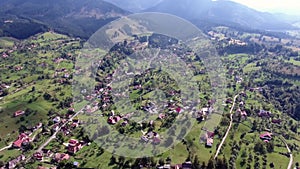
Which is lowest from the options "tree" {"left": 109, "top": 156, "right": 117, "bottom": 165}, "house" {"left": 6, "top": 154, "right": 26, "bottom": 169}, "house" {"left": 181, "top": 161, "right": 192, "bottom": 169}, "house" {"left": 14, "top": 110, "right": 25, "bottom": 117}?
"house" {"left": 14, "top": 110, "right": 25, "bottom": 117}

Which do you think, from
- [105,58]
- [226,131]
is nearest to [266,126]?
[226,131]

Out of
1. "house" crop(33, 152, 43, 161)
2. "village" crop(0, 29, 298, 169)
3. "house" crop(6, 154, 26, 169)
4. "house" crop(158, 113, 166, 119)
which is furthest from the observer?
"house" crop(158, 113, 166, 119)

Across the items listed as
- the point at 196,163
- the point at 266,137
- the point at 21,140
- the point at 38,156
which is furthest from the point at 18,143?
the point at 266,137

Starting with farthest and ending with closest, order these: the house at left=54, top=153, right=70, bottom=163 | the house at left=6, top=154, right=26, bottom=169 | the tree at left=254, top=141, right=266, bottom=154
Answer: the tree at left=254, top=141, right=266, bottom=154 → the house at left=54, top=153, right=70, bottom=163 → the house at left=6, top=154, right=26, bottom=169

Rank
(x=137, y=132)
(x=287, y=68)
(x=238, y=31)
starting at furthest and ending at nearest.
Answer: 1. (x=238, y=31)
2. (x=287, y=68)
3. (x=137, y=132)

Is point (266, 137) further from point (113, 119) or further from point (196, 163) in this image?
point (113, 119)

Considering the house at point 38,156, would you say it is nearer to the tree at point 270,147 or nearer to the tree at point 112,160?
the tree at point 112,160

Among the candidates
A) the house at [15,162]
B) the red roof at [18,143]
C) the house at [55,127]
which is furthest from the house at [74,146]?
the red roof at [18,143]

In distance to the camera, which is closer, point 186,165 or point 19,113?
point 186,165

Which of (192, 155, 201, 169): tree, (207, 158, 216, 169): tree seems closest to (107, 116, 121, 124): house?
(192, 155, 201, 169): tree

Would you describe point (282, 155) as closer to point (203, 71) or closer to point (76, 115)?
point (76, 115)

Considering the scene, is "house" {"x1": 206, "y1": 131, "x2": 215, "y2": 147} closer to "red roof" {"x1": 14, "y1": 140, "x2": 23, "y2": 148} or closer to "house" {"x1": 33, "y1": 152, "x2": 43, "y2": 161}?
"house" {"x1": 33, "y1": 152, "x2": 43, "y2": 161}
